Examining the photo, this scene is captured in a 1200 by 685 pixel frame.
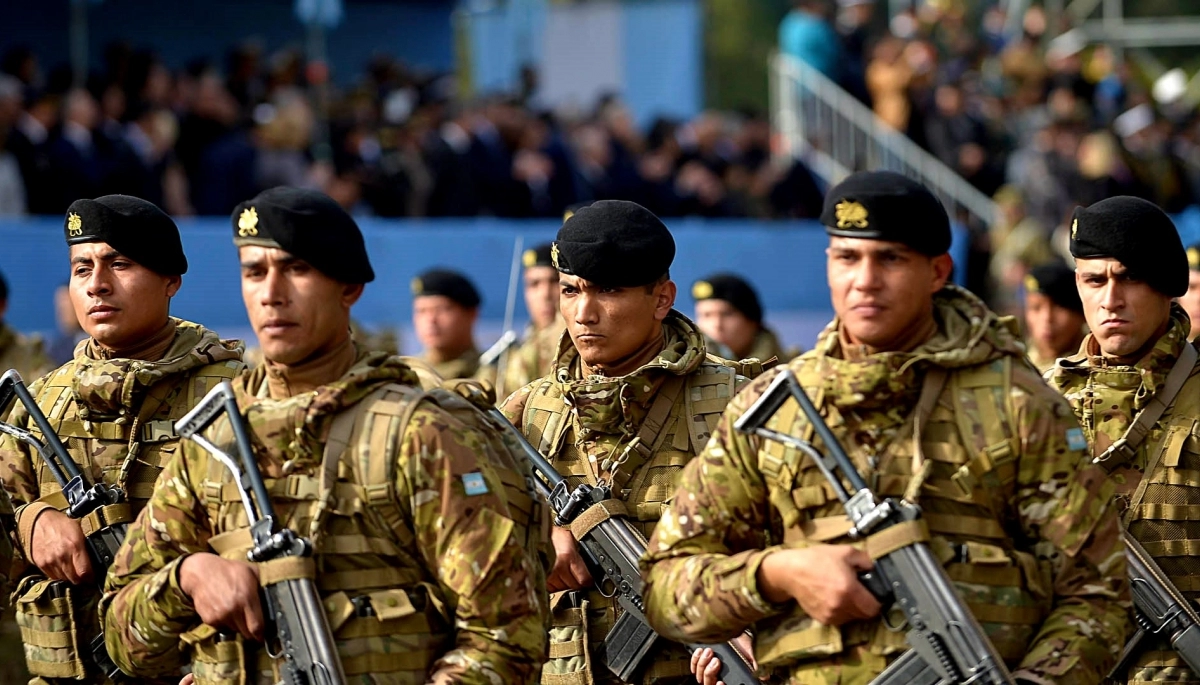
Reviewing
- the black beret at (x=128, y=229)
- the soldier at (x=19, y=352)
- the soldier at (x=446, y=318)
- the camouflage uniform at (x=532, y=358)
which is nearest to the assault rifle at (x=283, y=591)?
the black beret at (x=128, y=229)

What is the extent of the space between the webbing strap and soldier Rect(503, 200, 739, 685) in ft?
4.15

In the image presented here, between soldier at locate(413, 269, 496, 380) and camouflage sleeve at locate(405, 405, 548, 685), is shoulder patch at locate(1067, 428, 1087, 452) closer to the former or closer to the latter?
camouflage sleeve at locate(405, 405, 548, 685)

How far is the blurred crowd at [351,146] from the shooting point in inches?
548

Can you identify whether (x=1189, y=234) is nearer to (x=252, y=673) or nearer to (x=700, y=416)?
(x=700, y=416)

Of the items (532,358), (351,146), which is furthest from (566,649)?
(351,146)

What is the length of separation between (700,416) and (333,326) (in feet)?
5.87

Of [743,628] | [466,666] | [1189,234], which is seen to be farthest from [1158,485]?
[1189,234]

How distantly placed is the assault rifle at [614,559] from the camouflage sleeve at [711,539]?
107 cm

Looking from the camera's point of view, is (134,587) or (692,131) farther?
(692,131)

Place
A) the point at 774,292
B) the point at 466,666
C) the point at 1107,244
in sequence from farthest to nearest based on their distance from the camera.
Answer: the point at 774,292 < the point at 1107,244 < the point at 466,666

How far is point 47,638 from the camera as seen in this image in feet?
19.6

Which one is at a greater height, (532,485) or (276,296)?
(276,296)

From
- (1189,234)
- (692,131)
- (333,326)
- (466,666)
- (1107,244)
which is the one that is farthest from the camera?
(692,131)

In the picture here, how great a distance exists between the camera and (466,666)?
13.3 ft
